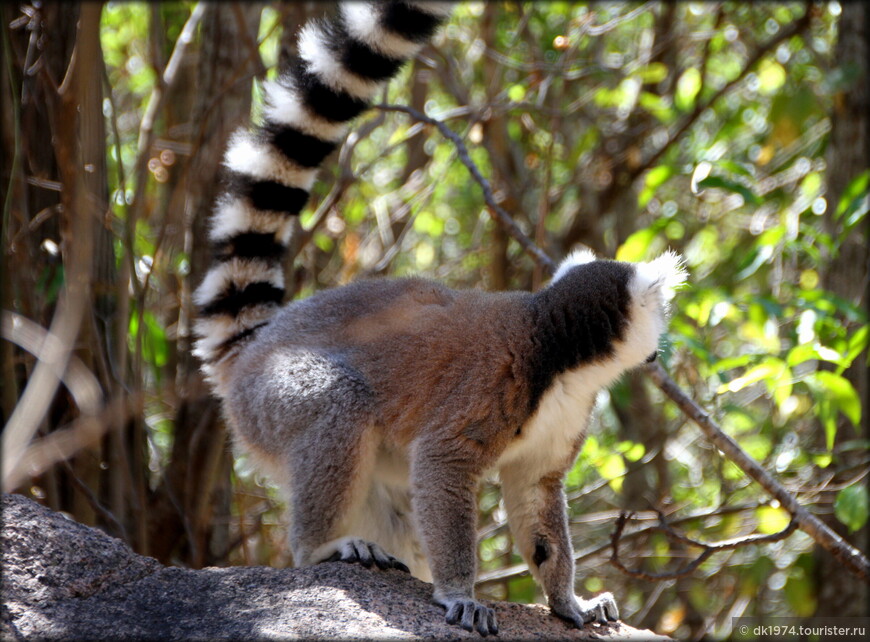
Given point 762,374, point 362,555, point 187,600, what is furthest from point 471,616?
point 762,374

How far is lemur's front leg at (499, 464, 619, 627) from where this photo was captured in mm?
3689

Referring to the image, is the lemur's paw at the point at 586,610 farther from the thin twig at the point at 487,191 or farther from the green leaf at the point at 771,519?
the green leaf at the point at 771,519

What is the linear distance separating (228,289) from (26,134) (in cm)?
146

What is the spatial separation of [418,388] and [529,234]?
410cm

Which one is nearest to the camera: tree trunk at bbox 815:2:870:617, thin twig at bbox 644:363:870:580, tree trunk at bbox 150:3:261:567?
thin twig at bbox 644:363:870:580

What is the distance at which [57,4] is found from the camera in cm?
486

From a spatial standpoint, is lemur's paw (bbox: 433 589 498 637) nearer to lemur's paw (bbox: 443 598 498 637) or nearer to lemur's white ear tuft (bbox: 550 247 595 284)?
lemur's paw (bbox: 443 598 498 637)

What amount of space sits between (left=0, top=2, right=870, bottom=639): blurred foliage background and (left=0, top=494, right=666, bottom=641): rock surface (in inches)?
21.0

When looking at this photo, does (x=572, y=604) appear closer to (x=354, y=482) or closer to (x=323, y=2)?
(x=354, y=482)

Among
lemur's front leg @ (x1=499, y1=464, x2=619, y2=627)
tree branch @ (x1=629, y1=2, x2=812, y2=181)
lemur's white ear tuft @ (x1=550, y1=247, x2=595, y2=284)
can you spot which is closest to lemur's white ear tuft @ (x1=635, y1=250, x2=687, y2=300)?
lemur's white ear tuft @ (x1=550, y1=247, x2=595, y2=284)

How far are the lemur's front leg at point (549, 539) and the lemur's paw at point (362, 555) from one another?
1.83ft

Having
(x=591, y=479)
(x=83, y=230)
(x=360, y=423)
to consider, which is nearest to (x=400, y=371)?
(x=360, y=423)

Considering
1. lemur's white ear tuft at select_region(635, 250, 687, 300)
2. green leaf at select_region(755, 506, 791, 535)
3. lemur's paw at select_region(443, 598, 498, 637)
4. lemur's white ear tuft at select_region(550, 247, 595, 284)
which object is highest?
lemur's white ear tuft at select_region(550, 247, 595, 284)

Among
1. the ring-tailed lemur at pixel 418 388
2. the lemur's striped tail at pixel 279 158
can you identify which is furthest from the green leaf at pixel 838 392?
the lemur's striped tail at pixel 279 158
